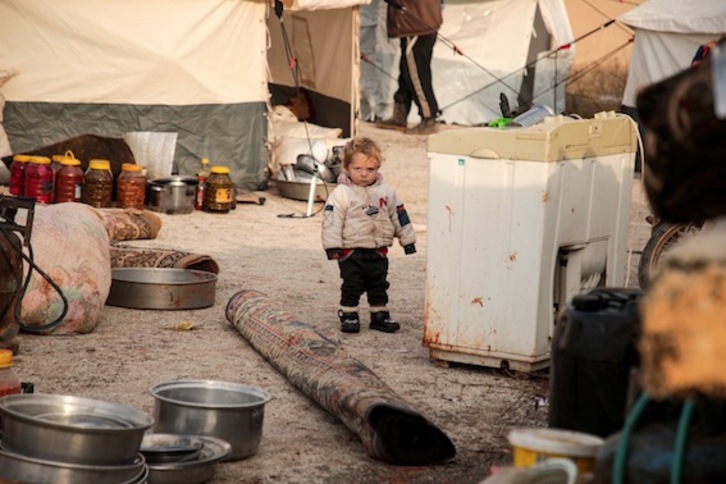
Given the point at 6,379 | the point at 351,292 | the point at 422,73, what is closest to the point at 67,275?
the point at 351,292

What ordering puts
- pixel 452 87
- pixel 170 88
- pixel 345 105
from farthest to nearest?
pixel 452 87 → pixel 345 105 → pixel 170 88

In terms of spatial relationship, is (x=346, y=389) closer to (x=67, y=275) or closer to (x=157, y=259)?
(x=67, y=275)

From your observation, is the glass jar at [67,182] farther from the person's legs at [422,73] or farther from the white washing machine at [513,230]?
the person's legs at [422,73]

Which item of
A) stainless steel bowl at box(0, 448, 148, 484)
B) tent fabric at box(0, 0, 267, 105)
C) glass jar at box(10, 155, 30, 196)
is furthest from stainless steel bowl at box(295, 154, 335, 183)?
stainless steel bowl at box(0, 448, 148, 484)

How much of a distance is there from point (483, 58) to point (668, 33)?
448 centimetres

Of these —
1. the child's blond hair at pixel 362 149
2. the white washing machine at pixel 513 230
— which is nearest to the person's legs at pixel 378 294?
the child's blond hair at pixel 362 149

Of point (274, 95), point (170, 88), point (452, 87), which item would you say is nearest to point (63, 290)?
point (170, 88)

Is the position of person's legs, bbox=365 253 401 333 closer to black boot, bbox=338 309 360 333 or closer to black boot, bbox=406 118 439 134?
black boot, bbox=338 309 360 333

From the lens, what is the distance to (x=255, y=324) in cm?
709

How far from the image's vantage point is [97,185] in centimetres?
1123

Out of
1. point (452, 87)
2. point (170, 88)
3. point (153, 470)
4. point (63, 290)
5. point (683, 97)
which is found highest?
point (452, 87)

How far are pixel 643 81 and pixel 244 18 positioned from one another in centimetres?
533

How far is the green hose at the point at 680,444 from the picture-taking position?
2.82 m

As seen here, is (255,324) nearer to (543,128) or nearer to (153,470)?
(543,128)
